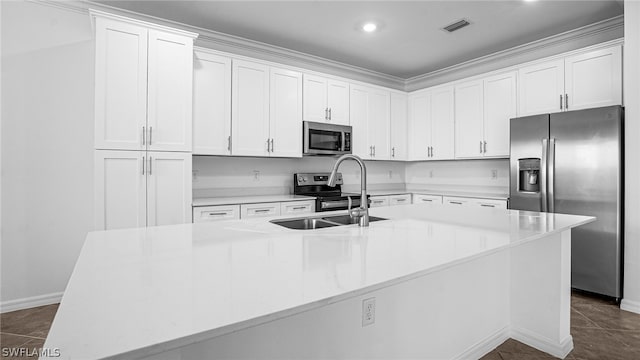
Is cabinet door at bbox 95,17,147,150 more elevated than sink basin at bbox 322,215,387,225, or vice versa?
cabinet door at bbox 95,17,147,150

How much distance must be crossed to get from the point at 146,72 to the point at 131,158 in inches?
29.3

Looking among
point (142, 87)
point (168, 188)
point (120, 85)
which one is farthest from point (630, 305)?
point (120, 85)

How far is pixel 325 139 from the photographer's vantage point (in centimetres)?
407

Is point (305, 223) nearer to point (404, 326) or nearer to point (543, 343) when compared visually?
point (404, 326)

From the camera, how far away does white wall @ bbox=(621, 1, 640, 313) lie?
2678 millimetres

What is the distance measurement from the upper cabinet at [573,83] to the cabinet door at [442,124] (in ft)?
3.00

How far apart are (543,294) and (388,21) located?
2731mm

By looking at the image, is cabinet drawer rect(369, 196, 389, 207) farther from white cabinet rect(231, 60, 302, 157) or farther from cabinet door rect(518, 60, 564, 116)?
cabinet door rect(518, 60, 564, 116)

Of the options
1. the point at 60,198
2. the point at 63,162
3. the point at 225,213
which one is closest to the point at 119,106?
the point at 63,162

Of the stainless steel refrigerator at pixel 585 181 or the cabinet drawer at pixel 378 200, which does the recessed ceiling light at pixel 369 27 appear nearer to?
the stainless steel refrigerator at pixel 585 181

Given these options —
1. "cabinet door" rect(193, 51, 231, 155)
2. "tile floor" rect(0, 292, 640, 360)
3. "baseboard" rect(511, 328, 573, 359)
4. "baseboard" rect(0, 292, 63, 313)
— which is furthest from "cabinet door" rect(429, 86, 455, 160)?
"baseboard" rect(0, 292, 63, 313)

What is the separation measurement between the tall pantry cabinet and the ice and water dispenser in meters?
3.30

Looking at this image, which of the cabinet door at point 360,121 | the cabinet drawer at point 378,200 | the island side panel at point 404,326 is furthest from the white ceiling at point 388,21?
the island side panel at point 404,326

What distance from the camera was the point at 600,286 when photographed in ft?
9.43
